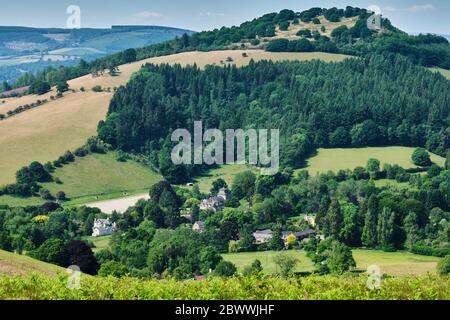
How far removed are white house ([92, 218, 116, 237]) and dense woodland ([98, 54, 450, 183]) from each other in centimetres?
2785

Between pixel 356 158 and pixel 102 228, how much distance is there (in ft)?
135

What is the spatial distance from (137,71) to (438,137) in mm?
55927

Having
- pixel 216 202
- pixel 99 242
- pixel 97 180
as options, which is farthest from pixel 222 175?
pixel 99 242

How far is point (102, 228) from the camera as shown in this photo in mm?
77812

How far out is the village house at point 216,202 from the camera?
290 feet

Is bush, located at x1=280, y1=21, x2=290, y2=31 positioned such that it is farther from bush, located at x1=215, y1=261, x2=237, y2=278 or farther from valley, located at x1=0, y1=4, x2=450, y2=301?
bush, located at x1=215, y1=261, x2=237, y2=278

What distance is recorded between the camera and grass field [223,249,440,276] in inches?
2206

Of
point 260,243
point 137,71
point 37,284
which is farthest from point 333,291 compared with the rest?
point 137,71

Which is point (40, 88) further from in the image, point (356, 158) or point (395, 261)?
point (395, 261)

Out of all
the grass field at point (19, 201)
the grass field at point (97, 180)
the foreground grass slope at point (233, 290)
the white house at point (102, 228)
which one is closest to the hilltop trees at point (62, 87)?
the grass field at point (97, 180)

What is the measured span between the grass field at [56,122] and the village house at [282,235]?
35511 millimetres

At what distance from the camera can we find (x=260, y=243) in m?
69.6

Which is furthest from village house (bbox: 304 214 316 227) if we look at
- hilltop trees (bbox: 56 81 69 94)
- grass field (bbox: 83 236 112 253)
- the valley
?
hilltop trees (bbox: 56 81 69 94)

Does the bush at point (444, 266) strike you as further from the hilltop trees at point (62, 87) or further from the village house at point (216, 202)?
the hilltop trees at point (62, 87)
